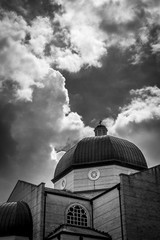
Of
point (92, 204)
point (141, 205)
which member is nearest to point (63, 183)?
point (92, 204)

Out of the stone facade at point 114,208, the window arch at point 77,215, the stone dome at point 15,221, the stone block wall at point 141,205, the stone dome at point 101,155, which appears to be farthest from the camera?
the stone dome at point 101,155

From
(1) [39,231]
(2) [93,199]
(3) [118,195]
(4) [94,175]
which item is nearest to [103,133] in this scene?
(4) [94,175]

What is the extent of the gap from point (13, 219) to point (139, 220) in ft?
31.7

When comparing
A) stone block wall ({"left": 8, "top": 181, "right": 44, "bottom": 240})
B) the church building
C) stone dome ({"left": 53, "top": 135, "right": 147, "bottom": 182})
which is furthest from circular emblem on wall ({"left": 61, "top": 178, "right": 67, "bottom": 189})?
stone block wall ({"left": 8, "top": 181, "right": 44, "bottom": 240})

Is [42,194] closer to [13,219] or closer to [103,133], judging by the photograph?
[13,219]

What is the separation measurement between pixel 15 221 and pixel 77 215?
17.6ft

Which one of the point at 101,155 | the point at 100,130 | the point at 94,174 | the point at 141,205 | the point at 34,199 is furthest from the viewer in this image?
the point at 100,130

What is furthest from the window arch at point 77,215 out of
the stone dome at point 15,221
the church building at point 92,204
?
the stone dome at point 15,221

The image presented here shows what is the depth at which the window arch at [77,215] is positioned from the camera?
26.8 meters

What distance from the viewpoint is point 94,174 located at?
30.7 meters

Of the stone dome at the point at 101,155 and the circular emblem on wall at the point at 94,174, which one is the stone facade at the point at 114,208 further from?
the stone dome at the point at 101,155

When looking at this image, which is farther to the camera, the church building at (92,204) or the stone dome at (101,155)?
the stone dome at (101,155)

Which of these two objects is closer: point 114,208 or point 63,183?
point 114,208

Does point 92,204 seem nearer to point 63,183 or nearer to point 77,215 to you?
point 77,215
